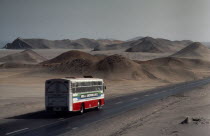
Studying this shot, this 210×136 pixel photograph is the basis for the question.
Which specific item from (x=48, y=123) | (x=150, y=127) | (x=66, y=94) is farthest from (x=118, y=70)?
(x=150, y=127)

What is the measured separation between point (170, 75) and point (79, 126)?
9444 cm

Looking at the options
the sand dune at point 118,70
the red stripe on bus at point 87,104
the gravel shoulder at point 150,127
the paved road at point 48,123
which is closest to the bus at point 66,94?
the red stripe on bus at point 87,104

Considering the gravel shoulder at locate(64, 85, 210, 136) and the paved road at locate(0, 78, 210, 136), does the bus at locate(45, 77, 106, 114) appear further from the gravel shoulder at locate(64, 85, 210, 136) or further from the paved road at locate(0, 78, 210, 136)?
the gravel shoulder at locate(64, 85, 210, 136)

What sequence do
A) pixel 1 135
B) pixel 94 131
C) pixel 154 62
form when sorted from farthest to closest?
pixel 154 62
pixel 94 131
pixel 1 135

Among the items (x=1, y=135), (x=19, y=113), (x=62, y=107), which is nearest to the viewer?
(x=1, y=135)

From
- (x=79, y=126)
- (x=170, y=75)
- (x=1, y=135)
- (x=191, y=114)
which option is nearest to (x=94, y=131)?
(x=79, y=126)

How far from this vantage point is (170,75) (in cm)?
11994

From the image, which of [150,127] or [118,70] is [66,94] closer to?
[150,127]

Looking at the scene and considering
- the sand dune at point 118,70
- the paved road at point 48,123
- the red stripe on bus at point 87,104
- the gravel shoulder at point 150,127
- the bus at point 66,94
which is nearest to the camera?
the gravel shoulder at point 150,127

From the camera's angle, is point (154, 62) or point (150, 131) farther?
point (154, 62)

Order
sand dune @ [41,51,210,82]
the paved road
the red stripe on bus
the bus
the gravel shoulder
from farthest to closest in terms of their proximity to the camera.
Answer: sand dune @ [41,51,210,82] < the red stripe on bus < the bus < the paved road < the gravel shoulder

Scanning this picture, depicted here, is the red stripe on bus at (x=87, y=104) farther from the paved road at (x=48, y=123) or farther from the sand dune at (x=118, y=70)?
the sand dune at (x=118, y=70)

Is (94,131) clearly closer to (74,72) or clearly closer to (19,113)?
(19,113)

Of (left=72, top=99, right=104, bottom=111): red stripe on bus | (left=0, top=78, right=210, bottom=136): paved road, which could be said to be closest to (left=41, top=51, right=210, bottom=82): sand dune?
(left=72, top=99, right=104, bottom=111): red stripe on bus
